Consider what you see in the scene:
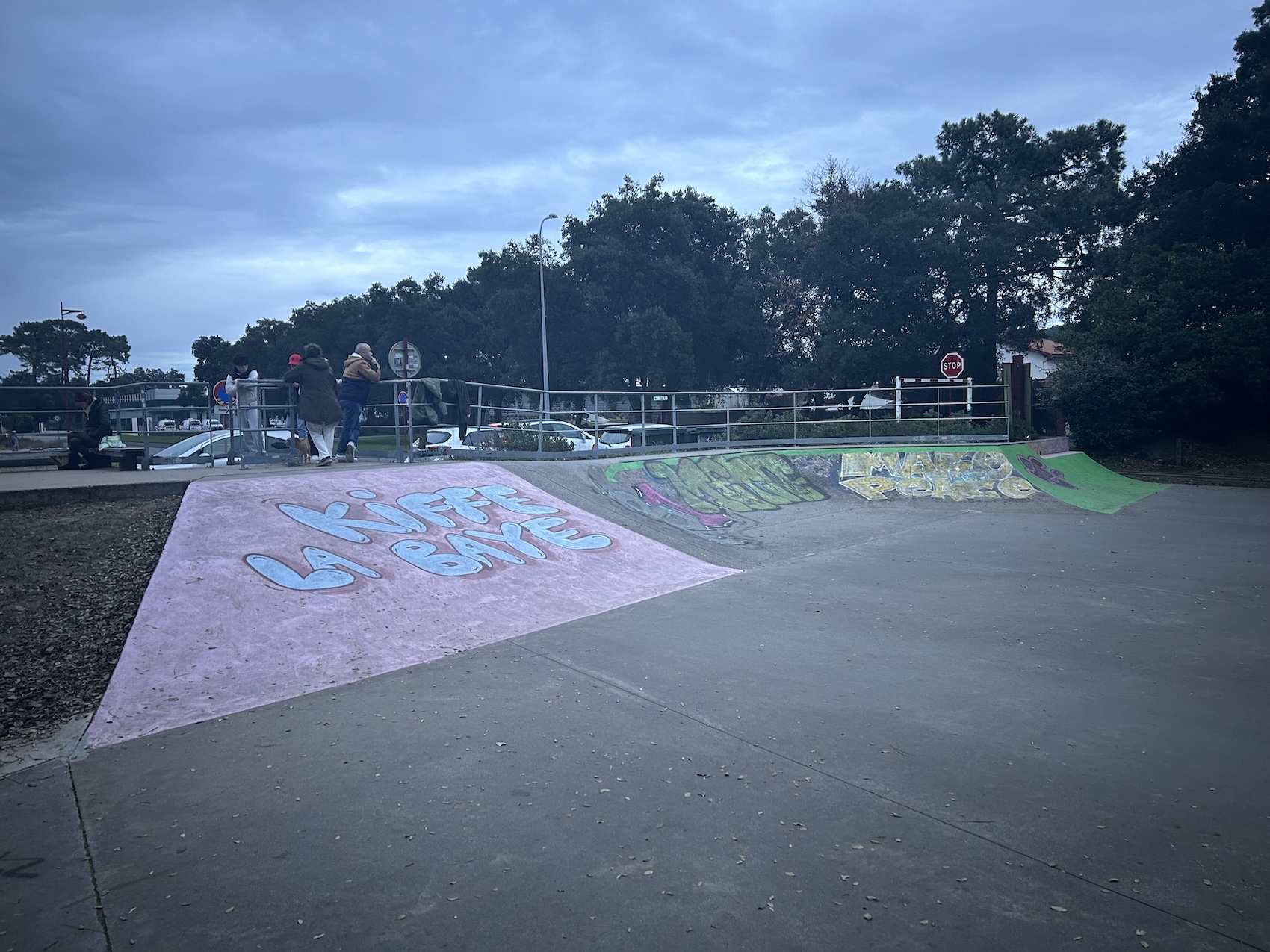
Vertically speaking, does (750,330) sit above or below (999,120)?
below

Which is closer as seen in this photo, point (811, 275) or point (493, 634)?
point (493, 634)

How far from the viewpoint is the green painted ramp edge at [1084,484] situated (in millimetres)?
14312

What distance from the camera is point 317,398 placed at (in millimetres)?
10898

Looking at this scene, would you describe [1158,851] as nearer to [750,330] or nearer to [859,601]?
[859,601]

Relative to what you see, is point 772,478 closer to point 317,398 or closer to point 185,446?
point 317,398

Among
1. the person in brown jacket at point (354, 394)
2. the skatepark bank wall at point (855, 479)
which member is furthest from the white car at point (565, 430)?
the person in brown jacket at point (354, 394)

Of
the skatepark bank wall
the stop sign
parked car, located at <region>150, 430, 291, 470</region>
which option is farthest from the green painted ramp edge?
parked car, located at <region>150, 430, 291, 470</region>

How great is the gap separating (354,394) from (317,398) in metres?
0.90

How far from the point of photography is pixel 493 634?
5.91m

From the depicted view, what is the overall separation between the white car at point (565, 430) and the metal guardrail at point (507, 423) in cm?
6

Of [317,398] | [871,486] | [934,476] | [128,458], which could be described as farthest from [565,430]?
[128,458]

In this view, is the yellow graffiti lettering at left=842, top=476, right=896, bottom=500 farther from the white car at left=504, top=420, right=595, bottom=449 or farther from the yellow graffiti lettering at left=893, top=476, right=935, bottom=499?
the white car at left=504, top=420, right=595, bottom=449

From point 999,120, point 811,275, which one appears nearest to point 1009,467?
point 811,275

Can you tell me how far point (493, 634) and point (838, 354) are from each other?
1084 inches
